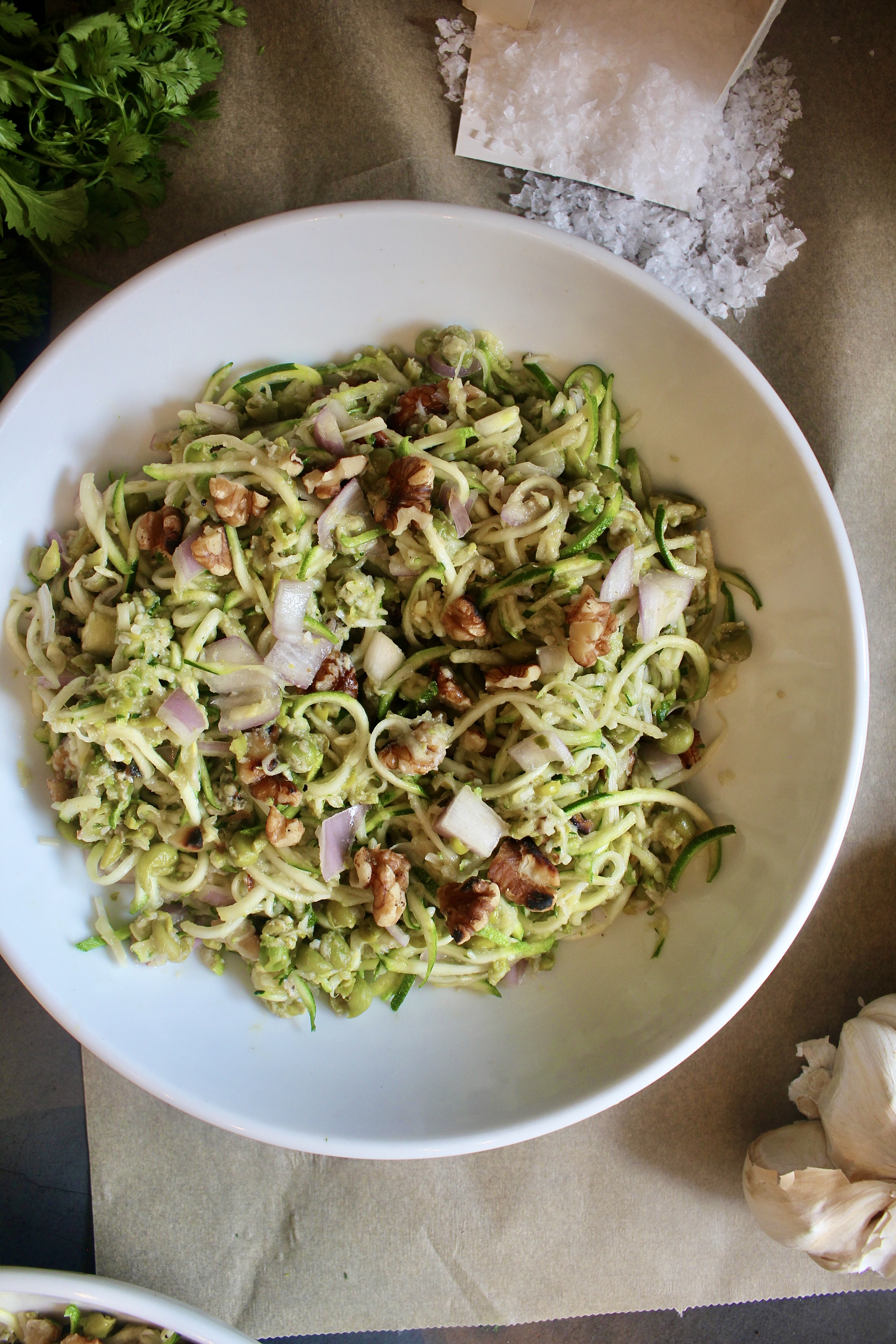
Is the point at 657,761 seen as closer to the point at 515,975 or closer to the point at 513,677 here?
the point at 513,677

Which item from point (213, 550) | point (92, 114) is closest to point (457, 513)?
point (213, 550)

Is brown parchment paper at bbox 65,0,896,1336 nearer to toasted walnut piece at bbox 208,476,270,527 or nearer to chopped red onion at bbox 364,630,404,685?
toasted walnut piece at bbox 208,476,270,527

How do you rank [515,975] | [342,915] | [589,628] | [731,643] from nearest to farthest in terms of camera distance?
[589,628], [342,915], [731,643], [515,975]

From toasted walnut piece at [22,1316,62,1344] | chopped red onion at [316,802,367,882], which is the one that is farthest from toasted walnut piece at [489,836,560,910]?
toasted walnut piece at [22,1316,62,1344]

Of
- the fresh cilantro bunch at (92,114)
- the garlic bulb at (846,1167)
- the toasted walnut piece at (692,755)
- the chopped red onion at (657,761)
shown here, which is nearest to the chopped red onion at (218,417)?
the fresh cilantro bunch at (92,114)

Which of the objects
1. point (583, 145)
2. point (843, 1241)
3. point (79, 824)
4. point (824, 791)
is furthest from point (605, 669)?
point (843, 1241)

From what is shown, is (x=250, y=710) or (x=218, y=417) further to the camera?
(x=218, y=417)
